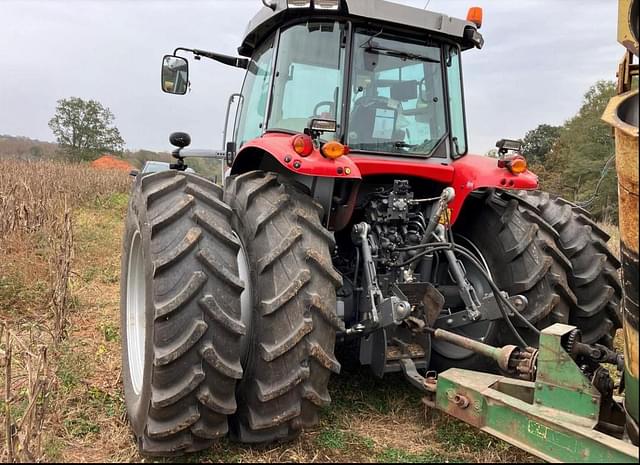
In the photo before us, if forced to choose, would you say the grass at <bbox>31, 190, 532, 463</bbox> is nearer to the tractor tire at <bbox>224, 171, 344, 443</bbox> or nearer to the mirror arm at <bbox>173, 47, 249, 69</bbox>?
the tractor tire at <bbox>224, 171, 344, 443</bbox>

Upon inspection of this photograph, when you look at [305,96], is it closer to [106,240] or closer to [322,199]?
[322,199]

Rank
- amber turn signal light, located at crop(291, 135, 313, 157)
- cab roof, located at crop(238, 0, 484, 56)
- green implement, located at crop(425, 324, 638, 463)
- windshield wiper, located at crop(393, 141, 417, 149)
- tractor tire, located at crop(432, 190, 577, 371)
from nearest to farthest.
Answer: green implement, located at crop(425, 324, 638, 463) < amber turn signal light, located at crop(291, 135, 313, 157) < cab roof, located at crop(238, 0, 484, 56) < tractor tire, located at crop(432, 190, 577, 371) < windshield wiper, located at crop(393, 141, 417, 149)

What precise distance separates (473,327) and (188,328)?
6.22 ft

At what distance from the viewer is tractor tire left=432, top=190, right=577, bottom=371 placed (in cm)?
305

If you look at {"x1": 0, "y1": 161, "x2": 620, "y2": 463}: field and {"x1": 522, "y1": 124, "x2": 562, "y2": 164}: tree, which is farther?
{"x1": 522, "y1": 124, "x2": 562, "y2": 164}: tree

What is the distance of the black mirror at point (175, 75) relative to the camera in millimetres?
3982

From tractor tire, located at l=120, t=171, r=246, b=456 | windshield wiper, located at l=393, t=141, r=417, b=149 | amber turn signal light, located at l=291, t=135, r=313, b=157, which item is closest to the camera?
tractor tire, located at l=120, t=171, r=246, b=456

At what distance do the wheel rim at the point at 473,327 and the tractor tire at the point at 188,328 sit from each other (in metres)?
1.59

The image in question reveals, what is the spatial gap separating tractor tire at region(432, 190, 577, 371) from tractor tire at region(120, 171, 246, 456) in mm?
1647

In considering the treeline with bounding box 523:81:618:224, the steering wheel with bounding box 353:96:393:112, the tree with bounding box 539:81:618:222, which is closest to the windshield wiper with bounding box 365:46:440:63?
the steering wheel with bounding box 353:96:393:112

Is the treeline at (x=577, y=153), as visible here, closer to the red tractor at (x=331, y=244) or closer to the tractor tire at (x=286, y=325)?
the red tractor at (x=331, y=244)

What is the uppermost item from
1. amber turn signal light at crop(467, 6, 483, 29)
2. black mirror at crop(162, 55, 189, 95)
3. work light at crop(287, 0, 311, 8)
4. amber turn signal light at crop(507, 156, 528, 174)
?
amber turn signal light at crop(467, 6, 483, 29)

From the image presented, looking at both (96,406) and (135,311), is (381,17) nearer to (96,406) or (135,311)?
(135,311)

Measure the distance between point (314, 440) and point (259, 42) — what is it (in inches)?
107
